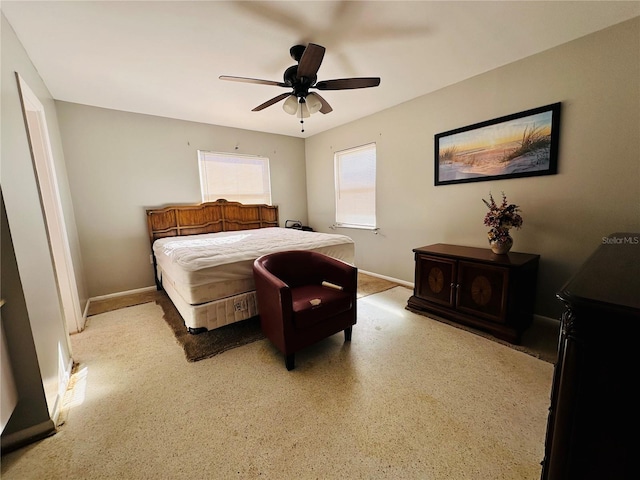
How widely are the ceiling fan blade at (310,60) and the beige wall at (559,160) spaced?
190cm

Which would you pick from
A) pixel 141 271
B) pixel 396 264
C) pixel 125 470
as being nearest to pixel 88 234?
pixel 141 271

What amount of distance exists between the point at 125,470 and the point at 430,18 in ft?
11.2

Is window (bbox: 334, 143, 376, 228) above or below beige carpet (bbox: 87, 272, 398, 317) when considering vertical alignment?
above

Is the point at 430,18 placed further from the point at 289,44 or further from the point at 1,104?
the point at 1,104

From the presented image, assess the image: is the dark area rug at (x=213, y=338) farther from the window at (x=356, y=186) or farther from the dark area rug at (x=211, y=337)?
the window at (x=356, y=186)

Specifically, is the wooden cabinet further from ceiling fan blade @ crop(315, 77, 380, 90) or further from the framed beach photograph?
ceiling fan blade @ crop(315, 77, 380, 90)

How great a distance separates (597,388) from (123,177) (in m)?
4.67

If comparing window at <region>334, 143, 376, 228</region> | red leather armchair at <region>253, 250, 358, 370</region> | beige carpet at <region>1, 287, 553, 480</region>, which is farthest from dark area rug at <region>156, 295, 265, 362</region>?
window at <region>334, 143, 376, 228</region>

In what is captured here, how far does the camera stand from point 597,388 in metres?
0.58

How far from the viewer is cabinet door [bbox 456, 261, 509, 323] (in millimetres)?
2227

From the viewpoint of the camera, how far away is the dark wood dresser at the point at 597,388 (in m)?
0.55

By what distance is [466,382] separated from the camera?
1.76 meters

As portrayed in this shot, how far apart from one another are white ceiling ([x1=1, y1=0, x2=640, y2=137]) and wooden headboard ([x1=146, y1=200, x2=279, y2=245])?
158 centimetres

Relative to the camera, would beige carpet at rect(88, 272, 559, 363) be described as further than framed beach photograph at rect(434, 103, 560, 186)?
No
